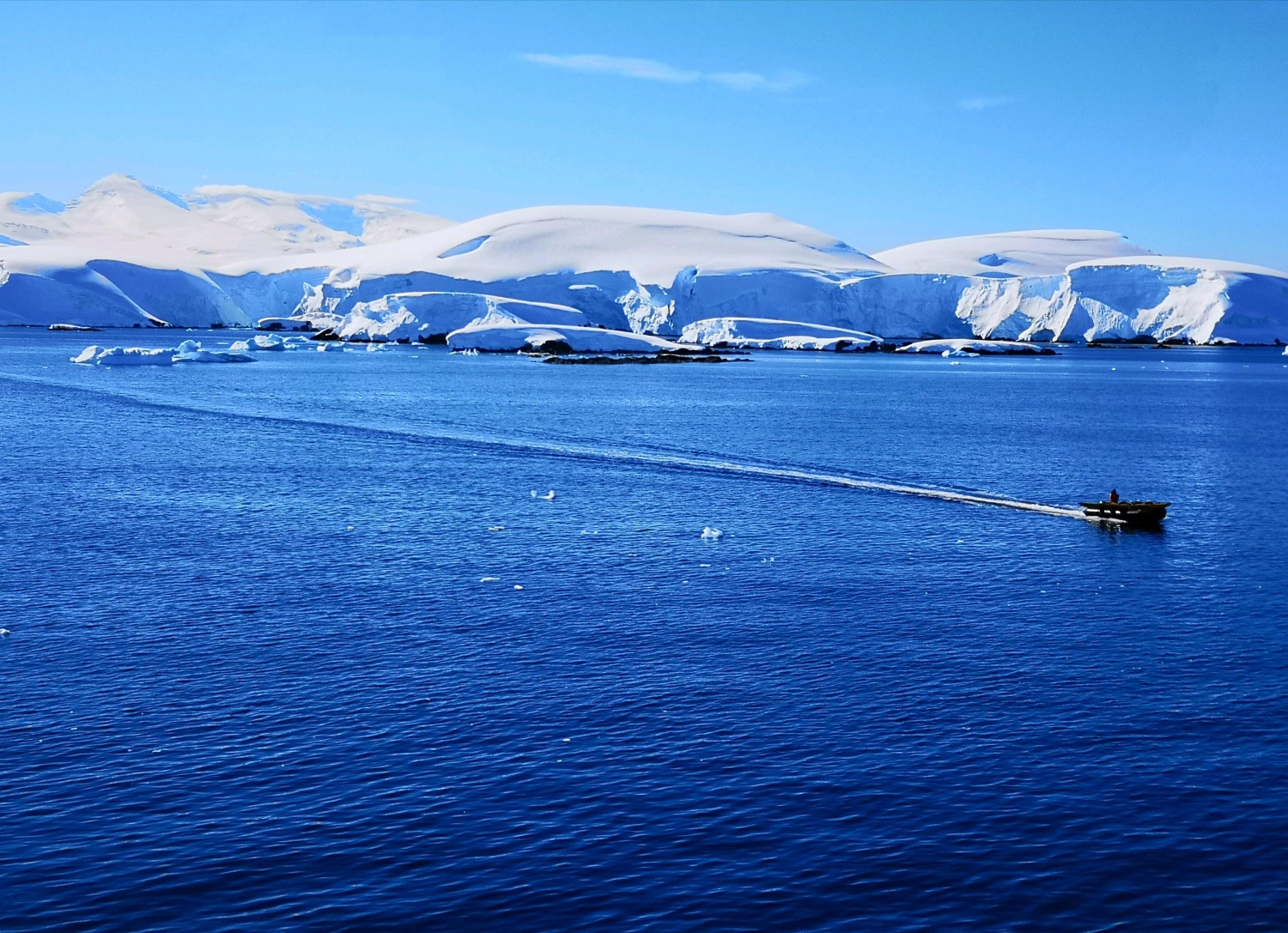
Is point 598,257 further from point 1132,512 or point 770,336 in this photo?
point 1132,512

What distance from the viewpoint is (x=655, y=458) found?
5331 cm

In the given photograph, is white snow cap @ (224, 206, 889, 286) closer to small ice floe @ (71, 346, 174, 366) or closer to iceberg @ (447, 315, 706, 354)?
iceberg @ (447, 315, 706, 354)

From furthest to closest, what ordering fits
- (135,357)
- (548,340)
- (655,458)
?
(548,340), (135,357), (655,458)

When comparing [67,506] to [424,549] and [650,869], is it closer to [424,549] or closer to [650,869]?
[424,549]

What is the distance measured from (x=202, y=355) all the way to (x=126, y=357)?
25.2 ft

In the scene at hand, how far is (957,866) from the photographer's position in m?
15.3

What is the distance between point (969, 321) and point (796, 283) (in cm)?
2657

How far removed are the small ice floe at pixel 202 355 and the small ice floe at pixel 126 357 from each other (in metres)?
1.21

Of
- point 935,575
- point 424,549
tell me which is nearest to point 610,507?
point 424,549

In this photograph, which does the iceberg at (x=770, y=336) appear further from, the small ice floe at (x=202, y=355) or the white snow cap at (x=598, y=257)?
the small ice floe at (x=202, y=355)

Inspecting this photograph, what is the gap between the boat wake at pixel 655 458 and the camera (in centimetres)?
4353

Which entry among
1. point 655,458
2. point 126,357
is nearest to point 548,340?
point 126,357

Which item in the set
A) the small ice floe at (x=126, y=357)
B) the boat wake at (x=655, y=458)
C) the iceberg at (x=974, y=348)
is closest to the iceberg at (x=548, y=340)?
the iceberg at (x=974, y=348)

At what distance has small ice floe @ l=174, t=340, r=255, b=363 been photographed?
117m
